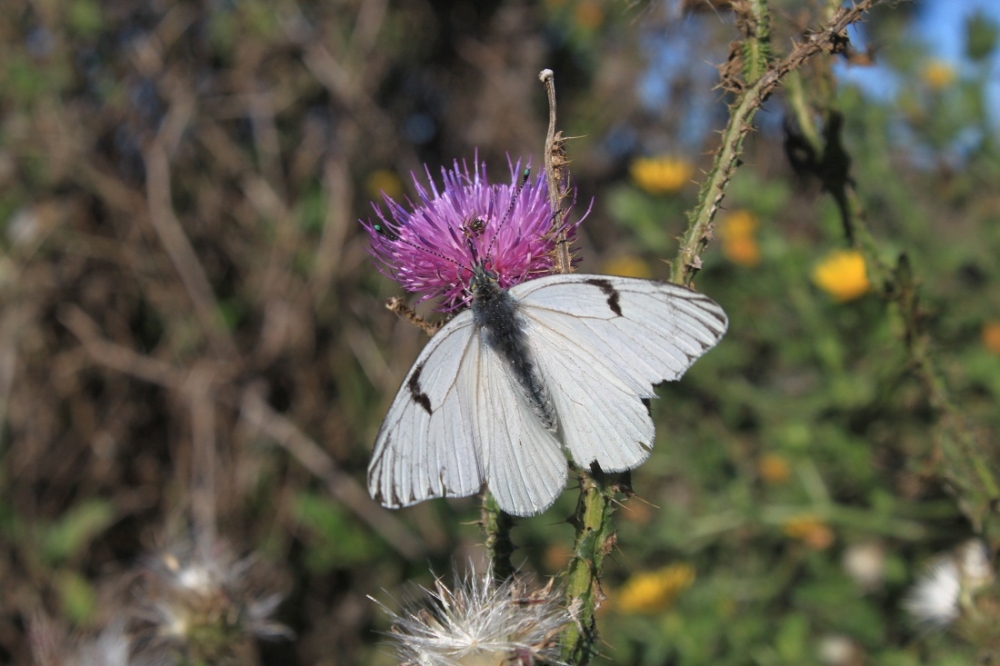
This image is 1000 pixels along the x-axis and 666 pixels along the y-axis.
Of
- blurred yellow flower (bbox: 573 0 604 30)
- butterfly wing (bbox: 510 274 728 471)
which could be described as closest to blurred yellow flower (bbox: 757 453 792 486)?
butterfly wing (bbox: 510 274 728 471)

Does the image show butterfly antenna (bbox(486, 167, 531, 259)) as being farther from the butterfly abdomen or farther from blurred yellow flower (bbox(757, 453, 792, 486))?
blurred yellow flower (bbox(757, 453, 792, 486))

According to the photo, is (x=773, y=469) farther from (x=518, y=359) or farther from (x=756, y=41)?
(x=756, y=41)

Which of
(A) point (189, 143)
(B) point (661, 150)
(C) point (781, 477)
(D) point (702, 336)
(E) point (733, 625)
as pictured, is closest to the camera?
(D) point (702, 336)

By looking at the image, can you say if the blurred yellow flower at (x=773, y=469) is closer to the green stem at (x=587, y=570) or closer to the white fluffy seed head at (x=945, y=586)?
the white fluffy seed head at (x=945, y=586)

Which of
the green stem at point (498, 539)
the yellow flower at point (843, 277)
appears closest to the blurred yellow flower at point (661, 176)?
the yellow flower at point (843, 277)

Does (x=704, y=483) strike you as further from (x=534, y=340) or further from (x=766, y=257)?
(x=534, y=340)

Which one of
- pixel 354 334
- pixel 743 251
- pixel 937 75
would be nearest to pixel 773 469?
pixel 743 251

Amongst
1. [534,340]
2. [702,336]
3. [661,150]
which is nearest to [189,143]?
[661,150]
